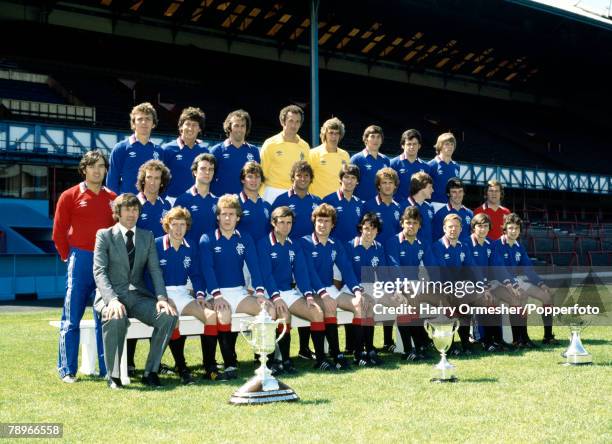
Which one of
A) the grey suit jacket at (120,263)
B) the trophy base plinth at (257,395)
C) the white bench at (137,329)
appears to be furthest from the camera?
the white bench at (137,329)

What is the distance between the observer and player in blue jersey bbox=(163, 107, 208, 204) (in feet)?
24.6

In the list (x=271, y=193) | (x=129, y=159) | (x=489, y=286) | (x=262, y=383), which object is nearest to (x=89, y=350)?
(x=129, y=159)

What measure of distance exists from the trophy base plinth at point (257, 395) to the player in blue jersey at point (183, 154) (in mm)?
3000

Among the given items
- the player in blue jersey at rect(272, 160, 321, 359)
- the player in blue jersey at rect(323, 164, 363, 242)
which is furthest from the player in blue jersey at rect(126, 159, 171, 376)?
the player in blue jersey at rect(323, 164, 363, 242)

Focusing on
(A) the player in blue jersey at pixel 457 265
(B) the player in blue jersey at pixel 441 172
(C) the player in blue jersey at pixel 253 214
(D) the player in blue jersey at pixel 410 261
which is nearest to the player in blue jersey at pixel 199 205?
(C) the player in blue jersey at pixel 253 214

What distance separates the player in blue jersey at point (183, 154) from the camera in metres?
7.49

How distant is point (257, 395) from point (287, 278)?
2.07 m

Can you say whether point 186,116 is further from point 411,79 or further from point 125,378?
point 411,79

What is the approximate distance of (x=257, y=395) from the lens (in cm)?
494

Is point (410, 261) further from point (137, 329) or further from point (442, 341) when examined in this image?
point (137, 329)

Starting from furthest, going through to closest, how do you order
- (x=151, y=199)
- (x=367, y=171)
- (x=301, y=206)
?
A: (x=367, y=171) → (x=301, y=206) → (x=151, y=199)

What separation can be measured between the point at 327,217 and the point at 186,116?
1.91 meters

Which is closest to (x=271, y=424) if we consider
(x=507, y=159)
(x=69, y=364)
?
(x=69, y=364)

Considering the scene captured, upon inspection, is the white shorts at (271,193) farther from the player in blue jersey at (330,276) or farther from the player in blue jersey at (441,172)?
the player in blue jersey at (441,172)
